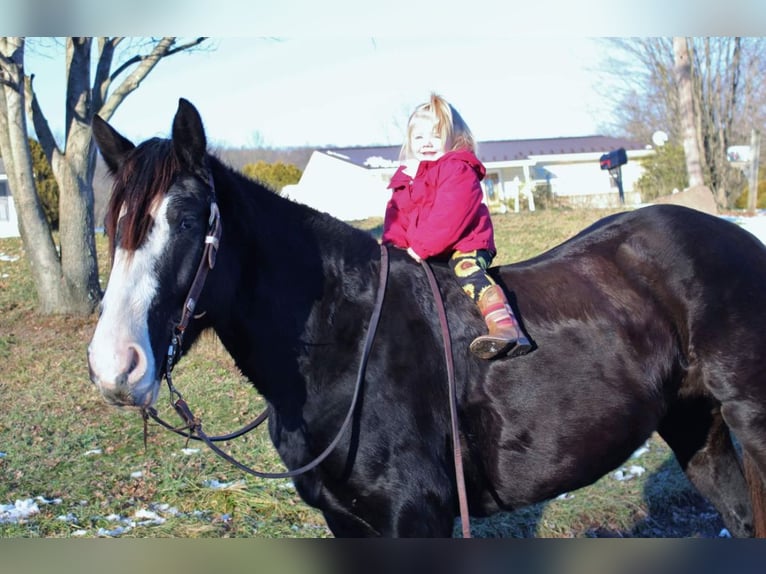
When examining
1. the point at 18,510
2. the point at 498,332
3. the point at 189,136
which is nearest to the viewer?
the point at 189,136

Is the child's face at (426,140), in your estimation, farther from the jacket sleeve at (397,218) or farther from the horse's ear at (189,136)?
the horse's ear at (189,136)

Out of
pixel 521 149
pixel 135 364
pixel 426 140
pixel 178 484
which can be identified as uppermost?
pixel 426 140

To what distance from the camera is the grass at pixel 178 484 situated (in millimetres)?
4969

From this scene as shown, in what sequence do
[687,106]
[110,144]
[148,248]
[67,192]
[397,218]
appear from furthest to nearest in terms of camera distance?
1. [687,106]
2. [67,192]
3. [397,218]
4. [110,144]
5. [148,248]

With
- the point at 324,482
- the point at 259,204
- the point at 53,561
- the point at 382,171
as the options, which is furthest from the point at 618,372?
the point at 382,171

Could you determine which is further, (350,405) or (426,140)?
(426,140)

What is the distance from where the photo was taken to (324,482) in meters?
2.80

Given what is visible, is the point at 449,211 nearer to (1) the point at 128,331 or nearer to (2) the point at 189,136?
(2) the point at 189,136

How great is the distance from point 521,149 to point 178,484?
35.4m

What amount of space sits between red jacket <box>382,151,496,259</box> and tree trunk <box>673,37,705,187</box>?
15834 millimetres

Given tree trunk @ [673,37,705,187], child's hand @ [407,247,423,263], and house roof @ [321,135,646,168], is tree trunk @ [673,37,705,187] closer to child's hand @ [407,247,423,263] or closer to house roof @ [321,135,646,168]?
house roof @ [321,135,646,168]

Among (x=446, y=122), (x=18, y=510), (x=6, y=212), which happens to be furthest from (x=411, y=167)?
(x=6, y=212)

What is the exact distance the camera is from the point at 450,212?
3109 millimetres

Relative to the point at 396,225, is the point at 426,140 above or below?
above
